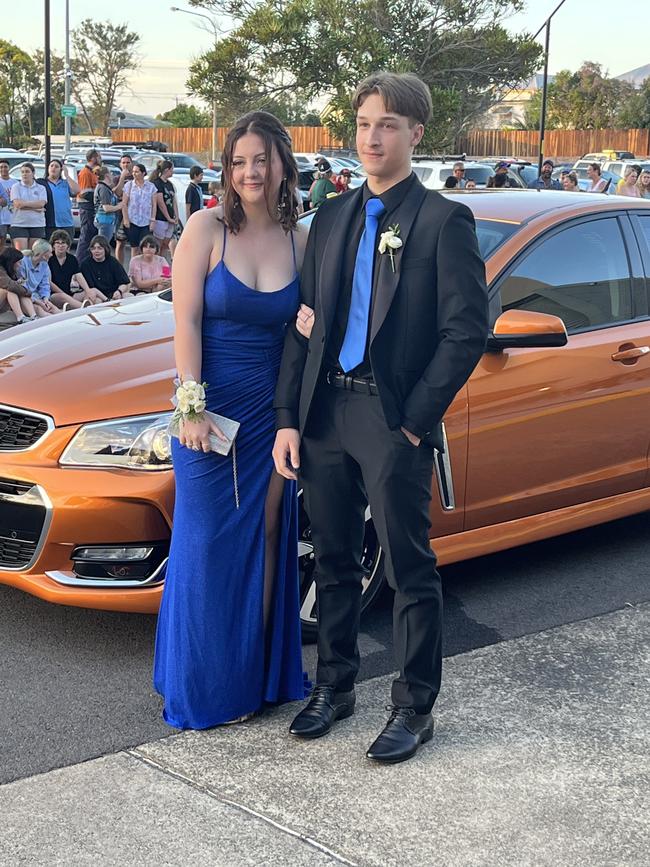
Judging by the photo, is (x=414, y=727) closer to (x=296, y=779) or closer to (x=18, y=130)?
(x=296, y=779)

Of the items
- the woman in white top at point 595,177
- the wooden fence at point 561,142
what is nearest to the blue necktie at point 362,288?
the woman in white top at point 595,177

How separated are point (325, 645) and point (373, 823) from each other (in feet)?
2.26

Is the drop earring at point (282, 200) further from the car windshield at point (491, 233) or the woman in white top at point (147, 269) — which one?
the woman in white top at point (147, 269)

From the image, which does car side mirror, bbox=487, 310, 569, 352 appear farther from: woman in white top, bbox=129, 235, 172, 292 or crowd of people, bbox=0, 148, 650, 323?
woman in white top, bbox=129, 235, 172, 292

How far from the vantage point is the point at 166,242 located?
16484 mm

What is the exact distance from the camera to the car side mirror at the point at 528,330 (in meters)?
4.14

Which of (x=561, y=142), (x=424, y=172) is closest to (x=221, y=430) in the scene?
(x=424, y=172)

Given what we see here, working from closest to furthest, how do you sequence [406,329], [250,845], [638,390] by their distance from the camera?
1. [250,845]
2. [406,329]
3. [638,390]

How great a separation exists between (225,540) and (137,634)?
3.27 feet

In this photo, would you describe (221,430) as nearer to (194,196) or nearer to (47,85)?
(194,196)

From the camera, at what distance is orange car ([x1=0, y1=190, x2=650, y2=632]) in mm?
3865

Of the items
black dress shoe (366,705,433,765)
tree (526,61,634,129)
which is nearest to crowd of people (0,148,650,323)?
black dress shoe (366,705,433,765)

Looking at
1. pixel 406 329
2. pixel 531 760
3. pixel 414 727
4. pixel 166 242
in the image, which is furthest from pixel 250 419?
pixel 166 242

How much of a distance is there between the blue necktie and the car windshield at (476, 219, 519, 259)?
1394 millimetres
